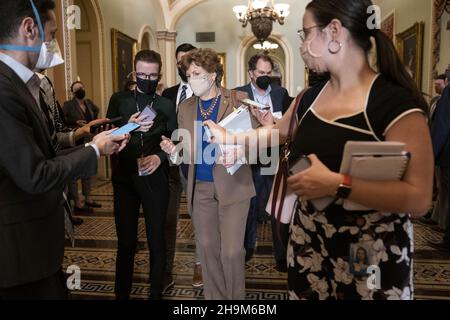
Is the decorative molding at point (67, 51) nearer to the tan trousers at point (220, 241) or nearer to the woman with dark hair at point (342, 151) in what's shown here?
the tan trousers at point (220, 241)

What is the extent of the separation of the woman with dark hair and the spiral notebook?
0.07 ft

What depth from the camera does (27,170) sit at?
1436mm

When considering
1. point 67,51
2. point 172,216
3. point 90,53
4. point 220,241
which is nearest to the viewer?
point 220,241

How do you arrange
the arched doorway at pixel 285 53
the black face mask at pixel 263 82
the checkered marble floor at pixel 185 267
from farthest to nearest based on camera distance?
the arched doorway at pixel 285 53 < the black face mask at pixel 263 82 < the checkered marble floor at pixel 185 267

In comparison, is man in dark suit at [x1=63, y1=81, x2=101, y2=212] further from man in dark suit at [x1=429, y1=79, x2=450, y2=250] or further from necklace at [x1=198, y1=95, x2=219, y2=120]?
man in dark suit at [x1=429, y1=79, x2=450, y2=250]

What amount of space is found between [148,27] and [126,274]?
971 centimetres

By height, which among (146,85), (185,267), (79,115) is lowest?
(185,267)

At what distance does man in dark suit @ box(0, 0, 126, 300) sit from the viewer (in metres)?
1.44

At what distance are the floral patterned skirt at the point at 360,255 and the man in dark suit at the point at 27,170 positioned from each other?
0.97m

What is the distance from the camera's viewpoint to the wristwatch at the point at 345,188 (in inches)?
49.9

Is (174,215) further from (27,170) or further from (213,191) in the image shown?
(27,170)

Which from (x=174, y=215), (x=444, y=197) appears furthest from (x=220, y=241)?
(x=444, y=197)

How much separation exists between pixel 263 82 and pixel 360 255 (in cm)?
264

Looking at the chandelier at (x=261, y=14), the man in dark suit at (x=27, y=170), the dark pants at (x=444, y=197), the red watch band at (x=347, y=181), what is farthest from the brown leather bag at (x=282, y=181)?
the chandelier at (x=261, y=14)
